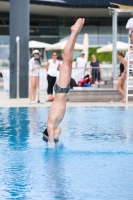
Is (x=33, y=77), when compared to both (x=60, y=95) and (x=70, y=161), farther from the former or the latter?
(x=70, y=161)

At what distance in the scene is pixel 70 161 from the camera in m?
8.00

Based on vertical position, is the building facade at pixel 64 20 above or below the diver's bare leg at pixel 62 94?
above

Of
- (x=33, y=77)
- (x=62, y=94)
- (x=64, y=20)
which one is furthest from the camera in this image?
(x=64, y=20)

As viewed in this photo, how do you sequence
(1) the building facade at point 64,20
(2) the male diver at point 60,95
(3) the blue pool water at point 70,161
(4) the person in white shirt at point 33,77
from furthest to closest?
(1) the building facade at point 64,20 → (4) the person in white shirt at point 33,77 → (2) the male diver at point 60,95 → (3) the blue pool water at point 70,161

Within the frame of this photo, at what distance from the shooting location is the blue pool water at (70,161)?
246 inches

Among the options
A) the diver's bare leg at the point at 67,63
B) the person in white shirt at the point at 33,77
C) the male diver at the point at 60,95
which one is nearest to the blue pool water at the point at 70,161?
the male diver at the point at 60,95

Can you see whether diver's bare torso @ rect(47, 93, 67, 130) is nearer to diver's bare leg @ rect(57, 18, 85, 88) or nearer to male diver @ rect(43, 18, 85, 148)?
male diver @ rect(43, 18, 85, 148)

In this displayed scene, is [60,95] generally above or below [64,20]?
below

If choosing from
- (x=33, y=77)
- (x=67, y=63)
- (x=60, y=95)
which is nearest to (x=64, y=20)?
(x=33, y=77)

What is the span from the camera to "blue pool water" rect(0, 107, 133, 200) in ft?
20.5

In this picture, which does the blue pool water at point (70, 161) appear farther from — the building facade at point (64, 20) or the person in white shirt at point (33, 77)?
the building facade at point (64, 20)

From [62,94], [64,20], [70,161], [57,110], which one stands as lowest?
[70,161]

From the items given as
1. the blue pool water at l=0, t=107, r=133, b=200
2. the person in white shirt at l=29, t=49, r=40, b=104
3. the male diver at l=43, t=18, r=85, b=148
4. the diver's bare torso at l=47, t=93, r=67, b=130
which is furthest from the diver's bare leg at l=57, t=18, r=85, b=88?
the person in white shirt at l=29, t=49, r=40, b=104

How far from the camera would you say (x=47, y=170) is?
7.38 metres
